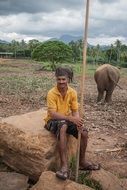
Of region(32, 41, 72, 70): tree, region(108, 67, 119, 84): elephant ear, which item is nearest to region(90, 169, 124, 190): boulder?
region(108, 67, 119, 84): elephant ear

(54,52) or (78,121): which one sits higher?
(78,121)

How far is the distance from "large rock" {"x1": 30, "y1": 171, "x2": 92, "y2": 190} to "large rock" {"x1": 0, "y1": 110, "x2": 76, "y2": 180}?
14.7 inches

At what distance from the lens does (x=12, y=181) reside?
216 inches

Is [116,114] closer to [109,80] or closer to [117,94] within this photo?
[109,80]

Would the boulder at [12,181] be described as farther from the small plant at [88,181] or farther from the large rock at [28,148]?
the small plant at [88,181]

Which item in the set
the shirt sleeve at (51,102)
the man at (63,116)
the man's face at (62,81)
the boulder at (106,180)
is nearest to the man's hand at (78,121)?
the man at (63,116)

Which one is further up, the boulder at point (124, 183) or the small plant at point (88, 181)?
the small plant at point (88, 181)

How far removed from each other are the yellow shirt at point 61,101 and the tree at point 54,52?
2938 centimetres

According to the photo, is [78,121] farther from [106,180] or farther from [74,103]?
[106,180]

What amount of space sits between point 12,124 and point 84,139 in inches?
43.0

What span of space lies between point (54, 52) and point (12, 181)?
1191 inches

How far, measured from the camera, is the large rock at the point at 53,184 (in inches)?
204

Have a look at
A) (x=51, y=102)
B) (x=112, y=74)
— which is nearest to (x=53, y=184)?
(x=51, y=102)

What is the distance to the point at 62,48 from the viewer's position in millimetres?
35938
